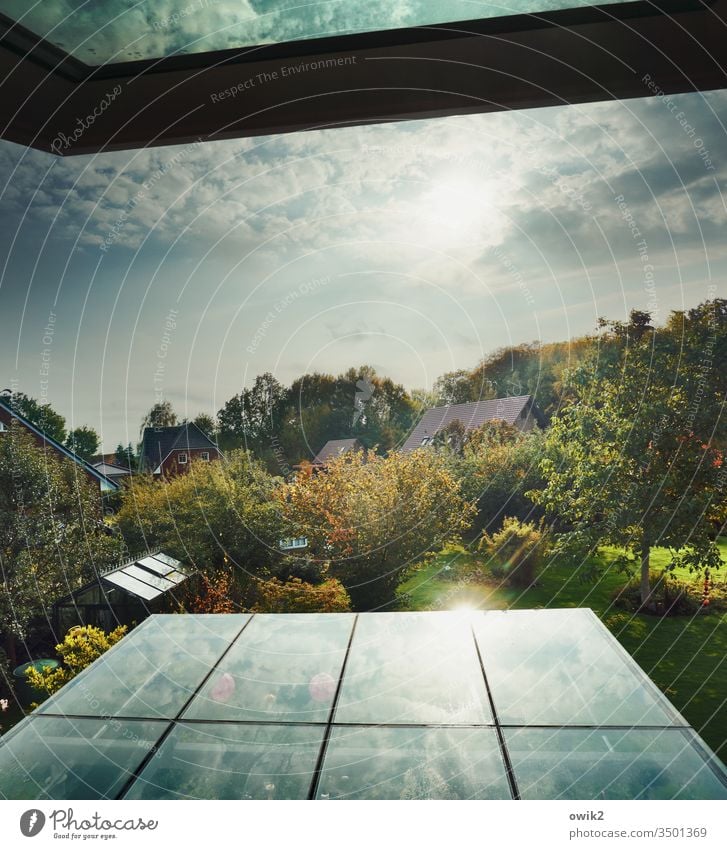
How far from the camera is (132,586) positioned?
4859 mm

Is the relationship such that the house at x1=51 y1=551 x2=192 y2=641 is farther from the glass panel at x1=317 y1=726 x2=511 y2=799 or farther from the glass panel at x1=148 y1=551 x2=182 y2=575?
the glass panel at x1=317 y1=726 x2=511 y2=799

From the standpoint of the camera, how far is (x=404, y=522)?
538 cm

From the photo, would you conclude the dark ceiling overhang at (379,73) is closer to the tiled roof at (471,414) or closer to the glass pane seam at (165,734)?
the glass pane seam at (165,734)

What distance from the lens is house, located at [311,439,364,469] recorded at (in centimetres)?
523

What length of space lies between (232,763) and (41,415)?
3648mm

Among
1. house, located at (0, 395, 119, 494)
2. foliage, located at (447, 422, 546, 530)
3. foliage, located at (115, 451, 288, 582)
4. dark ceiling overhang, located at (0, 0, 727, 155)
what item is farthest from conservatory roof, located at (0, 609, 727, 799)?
Result: foliage, located at (447, 422, 546, 530)

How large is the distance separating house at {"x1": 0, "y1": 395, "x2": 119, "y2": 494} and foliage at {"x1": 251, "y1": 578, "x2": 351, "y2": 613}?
156cm

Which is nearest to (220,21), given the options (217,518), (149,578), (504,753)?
(504,753)

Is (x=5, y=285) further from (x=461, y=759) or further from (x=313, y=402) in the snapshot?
(x=461, y=759)

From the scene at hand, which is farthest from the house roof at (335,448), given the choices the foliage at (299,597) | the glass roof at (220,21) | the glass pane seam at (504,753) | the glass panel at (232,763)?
the glass roof at (220,21)
